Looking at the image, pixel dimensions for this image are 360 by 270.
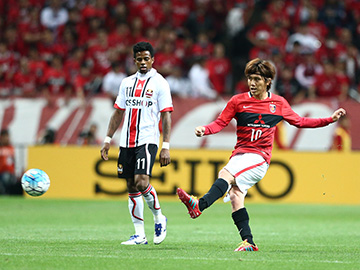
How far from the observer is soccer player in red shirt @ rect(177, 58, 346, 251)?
7969mm

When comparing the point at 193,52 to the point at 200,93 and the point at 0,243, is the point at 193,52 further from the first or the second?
the point at 0,243

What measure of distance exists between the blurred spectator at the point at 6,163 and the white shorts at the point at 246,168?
11.6 meters

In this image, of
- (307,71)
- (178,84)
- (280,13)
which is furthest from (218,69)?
(280,13)

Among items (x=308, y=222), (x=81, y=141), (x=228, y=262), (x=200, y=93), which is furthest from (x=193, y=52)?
(x=228, y=262)

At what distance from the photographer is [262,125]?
26.5ft

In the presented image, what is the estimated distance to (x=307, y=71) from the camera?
19.9 m

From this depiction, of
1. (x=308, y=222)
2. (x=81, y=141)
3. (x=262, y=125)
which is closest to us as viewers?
(x=262, y=125)

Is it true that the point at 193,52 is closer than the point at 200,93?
No

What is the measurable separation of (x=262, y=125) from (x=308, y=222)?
5285 millimetres

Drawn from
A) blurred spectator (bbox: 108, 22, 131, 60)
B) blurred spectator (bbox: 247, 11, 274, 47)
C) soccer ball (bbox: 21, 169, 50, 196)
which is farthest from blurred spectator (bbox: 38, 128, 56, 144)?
soccer ball (bbox: 21, 169, 50, 196)

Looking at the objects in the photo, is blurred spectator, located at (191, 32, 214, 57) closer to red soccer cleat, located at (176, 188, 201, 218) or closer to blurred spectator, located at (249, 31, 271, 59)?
blurred spectator, located at (249, 31, 271, 59)

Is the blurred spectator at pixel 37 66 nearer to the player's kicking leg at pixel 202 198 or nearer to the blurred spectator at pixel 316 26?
the blurred spectator at pixel 316 26

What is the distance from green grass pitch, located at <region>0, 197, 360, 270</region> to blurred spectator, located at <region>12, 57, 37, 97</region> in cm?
431

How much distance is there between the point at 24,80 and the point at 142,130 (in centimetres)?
1258
